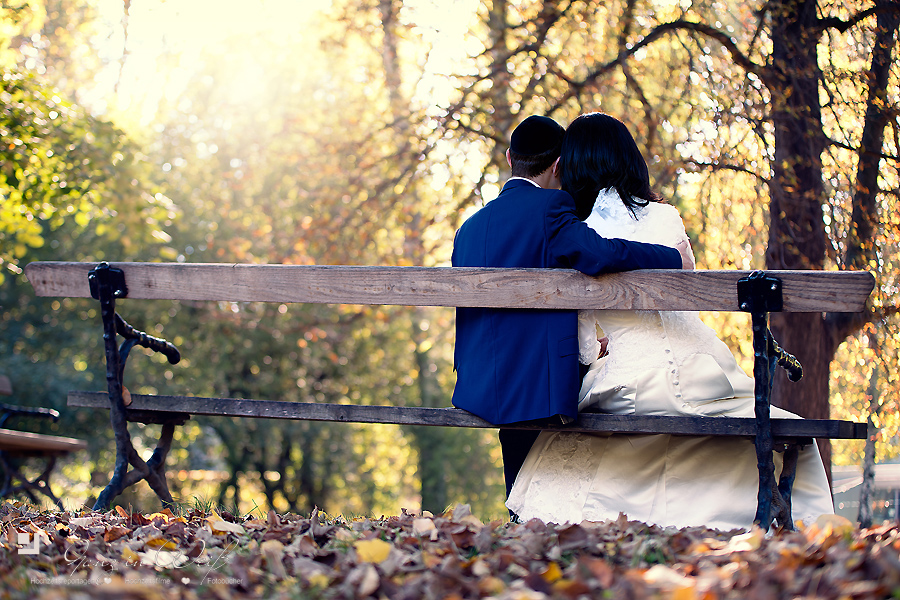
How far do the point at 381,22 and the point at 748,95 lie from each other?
13.1 ft

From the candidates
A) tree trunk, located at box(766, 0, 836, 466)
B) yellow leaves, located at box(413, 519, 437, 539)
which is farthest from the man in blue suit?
tree trunk, located at box(766, 0, 836, 466)

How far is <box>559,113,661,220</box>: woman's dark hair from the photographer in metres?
3.06

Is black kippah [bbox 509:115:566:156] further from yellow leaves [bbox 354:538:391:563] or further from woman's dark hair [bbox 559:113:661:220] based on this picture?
yellow leaves [bbox 354:538:391:563]

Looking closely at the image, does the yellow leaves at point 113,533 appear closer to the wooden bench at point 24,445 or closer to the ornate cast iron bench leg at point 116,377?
the ornate cast iron bench leg at point 116,377

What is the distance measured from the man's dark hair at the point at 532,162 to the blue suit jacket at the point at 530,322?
21cm

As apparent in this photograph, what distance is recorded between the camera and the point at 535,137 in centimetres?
329

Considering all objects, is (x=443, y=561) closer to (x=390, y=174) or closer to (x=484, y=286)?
(x=484, y=286)

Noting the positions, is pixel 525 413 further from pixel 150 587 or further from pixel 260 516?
pixel 150 587

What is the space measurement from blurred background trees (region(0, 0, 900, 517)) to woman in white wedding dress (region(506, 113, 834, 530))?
1.23 meters

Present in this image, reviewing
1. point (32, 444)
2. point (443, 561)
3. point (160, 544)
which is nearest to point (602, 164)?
point (443, 561)

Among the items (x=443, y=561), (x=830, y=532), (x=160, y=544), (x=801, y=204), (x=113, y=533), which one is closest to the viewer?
(x=443, y=561)

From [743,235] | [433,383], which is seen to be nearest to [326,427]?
[433,383]

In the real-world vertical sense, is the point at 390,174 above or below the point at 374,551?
above

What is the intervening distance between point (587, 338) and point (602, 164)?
2.44 ft
